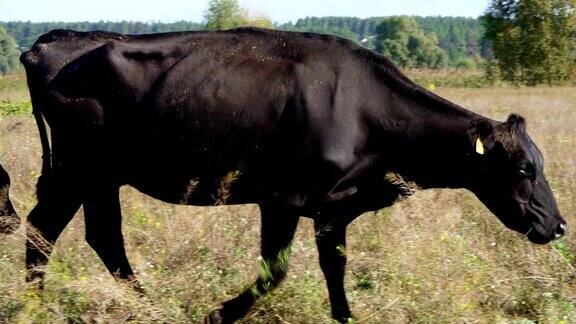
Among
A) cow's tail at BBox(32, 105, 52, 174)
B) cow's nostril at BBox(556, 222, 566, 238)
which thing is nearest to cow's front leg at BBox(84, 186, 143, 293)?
cow's tail at BBox(32, 105, 52, 174)

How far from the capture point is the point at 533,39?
2406 inches

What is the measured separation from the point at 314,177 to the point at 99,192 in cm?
174

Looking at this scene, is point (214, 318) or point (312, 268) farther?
point (312, 268)

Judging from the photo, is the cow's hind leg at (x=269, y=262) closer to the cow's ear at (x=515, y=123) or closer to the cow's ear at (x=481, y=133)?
the cow's ear at (x=481, y=133)

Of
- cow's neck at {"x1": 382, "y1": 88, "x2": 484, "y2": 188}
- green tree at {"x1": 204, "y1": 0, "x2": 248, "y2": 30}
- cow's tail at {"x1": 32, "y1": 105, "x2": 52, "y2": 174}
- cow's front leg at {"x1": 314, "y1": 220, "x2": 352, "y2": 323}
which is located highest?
cow's neck at {"x1": 382, "y1": 88, "x2": 484, "y2": 188}

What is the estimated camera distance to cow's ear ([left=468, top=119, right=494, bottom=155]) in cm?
604

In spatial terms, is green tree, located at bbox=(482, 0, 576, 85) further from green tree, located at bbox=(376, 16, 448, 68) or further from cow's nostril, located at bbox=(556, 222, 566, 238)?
green tree, located at bbox=(376, 16, 448, 68)

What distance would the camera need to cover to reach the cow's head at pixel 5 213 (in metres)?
6.43

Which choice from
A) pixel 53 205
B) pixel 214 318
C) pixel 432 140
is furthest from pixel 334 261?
pixel 53 205

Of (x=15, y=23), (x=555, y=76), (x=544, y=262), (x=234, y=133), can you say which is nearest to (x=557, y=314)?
(x=544, y=262)

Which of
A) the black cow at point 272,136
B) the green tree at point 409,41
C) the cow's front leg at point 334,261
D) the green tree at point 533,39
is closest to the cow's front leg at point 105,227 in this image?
the black cow at point 272,136

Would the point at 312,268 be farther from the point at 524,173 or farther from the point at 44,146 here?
the point at 44,146

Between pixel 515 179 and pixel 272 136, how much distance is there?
179 cm

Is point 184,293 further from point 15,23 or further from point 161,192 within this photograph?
point 15,23
